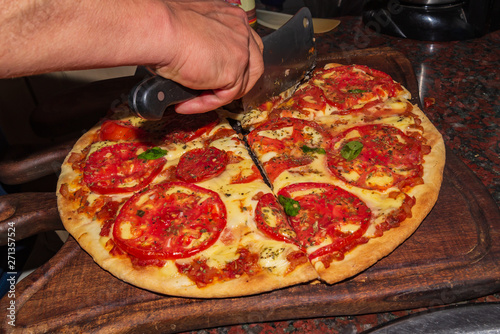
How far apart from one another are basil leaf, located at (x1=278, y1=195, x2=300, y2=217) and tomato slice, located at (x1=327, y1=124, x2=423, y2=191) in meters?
0.34

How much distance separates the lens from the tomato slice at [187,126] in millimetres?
3012

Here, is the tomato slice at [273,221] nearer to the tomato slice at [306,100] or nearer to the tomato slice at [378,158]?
the tomato slice at [378,158]

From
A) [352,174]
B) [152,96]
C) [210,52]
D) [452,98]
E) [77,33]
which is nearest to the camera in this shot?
[77,33]

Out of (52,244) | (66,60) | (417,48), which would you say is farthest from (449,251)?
(52,244)

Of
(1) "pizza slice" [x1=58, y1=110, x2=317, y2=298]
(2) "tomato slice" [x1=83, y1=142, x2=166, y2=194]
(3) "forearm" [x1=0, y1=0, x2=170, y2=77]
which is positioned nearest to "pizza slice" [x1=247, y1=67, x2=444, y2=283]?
(1) "pizza slice" [x1=58, y1=110, x2=317, y2=298]

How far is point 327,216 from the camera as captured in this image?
231 centimetres

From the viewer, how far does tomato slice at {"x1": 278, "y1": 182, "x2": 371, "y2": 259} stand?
7.27 feet

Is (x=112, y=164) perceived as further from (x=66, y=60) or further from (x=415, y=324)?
(x=415, y=324)

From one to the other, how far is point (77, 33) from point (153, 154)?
1286 millimetres

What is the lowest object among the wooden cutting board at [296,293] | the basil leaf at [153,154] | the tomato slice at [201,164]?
the wooden cutting board at [296,293]

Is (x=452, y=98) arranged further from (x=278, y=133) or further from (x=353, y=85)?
(x=278, y=133)

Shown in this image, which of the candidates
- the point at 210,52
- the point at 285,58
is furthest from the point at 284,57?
the point at 210,52

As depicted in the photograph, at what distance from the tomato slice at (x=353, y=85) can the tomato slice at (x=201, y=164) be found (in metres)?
0.93

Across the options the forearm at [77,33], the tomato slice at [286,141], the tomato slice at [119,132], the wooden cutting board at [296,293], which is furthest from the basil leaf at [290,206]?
the tomato slice at [119,132]
